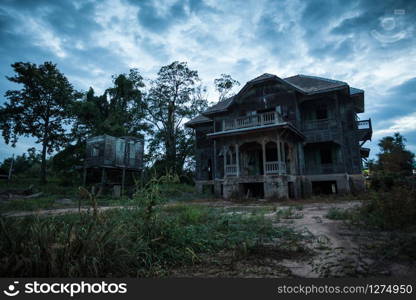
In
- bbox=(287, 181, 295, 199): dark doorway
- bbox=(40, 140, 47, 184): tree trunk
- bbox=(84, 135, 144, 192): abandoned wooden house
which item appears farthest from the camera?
bbox=(40, 140, 47, 184): tree trunk

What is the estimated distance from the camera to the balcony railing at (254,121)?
605 inches

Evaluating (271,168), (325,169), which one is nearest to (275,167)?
(271,168)

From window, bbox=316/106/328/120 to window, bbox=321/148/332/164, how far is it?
2428 millimetres

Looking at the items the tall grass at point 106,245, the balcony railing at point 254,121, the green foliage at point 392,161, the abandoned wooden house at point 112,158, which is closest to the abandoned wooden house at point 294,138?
the balcony railing at point 254,121

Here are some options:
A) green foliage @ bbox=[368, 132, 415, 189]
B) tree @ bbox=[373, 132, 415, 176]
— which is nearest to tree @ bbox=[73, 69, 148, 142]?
green foliage @ bbox=[368, 132, 415, 189]

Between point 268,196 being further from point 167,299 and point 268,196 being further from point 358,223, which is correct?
point 167,299

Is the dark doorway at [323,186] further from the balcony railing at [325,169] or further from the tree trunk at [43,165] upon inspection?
the tree trunk at [43,165]

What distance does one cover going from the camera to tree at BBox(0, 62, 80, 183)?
25.3 meters

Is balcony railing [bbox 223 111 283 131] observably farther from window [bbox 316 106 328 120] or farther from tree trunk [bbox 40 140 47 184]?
tree trunk [bbox 40 140 47 184]

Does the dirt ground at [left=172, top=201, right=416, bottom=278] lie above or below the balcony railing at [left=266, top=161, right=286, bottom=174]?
below

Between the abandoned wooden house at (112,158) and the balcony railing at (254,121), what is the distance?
10660 mm

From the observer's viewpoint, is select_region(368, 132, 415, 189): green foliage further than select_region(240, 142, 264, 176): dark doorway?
No

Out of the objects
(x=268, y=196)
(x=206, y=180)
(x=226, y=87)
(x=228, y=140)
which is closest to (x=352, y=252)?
(x=268, y=196)

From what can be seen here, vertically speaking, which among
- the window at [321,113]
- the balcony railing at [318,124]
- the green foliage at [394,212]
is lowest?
the green foliage at [394,212]
